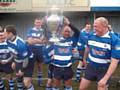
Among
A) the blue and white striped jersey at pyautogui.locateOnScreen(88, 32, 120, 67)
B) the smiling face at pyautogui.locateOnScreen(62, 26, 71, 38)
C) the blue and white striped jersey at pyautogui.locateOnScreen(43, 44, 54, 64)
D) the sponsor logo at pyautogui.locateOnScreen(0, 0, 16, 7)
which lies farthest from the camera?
the sponsor logo at pyautogui.locateOnScreen(0, 0, 16, 7)

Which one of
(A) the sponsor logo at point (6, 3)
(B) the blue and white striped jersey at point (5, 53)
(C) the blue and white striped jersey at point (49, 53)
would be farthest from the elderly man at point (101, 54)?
(A) the sponsor logo at point (6, 3)

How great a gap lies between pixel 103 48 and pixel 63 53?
1280 mm

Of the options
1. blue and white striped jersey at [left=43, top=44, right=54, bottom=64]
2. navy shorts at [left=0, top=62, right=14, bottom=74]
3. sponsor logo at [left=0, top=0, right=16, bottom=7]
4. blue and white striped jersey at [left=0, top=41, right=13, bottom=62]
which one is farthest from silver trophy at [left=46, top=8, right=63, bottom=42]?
sponsor logo at [left=0, top=0, right=16, bottom=7]

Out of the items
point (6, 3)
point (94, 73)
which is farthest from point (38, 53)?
point (6, 3)

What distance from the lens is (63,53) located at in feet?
30.5

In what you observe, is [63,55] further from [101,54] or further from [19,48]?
[101,54]

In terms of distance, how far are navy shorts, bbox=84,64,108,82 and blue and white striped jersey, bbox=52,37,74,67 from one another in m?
0.84

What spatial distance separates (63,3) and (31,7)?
2110 mm

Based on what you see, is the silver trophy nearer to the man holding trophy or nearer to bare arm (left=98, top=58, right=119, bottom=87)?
the man holding trophy

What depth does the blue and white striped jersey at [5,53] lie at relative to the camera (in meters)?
10.6

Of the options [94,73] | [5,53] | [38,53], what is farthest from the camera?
[38,53]

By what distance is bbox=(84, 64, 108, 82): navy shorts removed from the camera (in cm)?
835

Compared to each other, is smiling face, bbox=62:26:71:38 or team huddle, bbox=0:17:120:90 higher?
smiling face, bbox=62:26:71:38

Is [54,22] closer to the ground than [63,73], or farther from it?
farther from it
